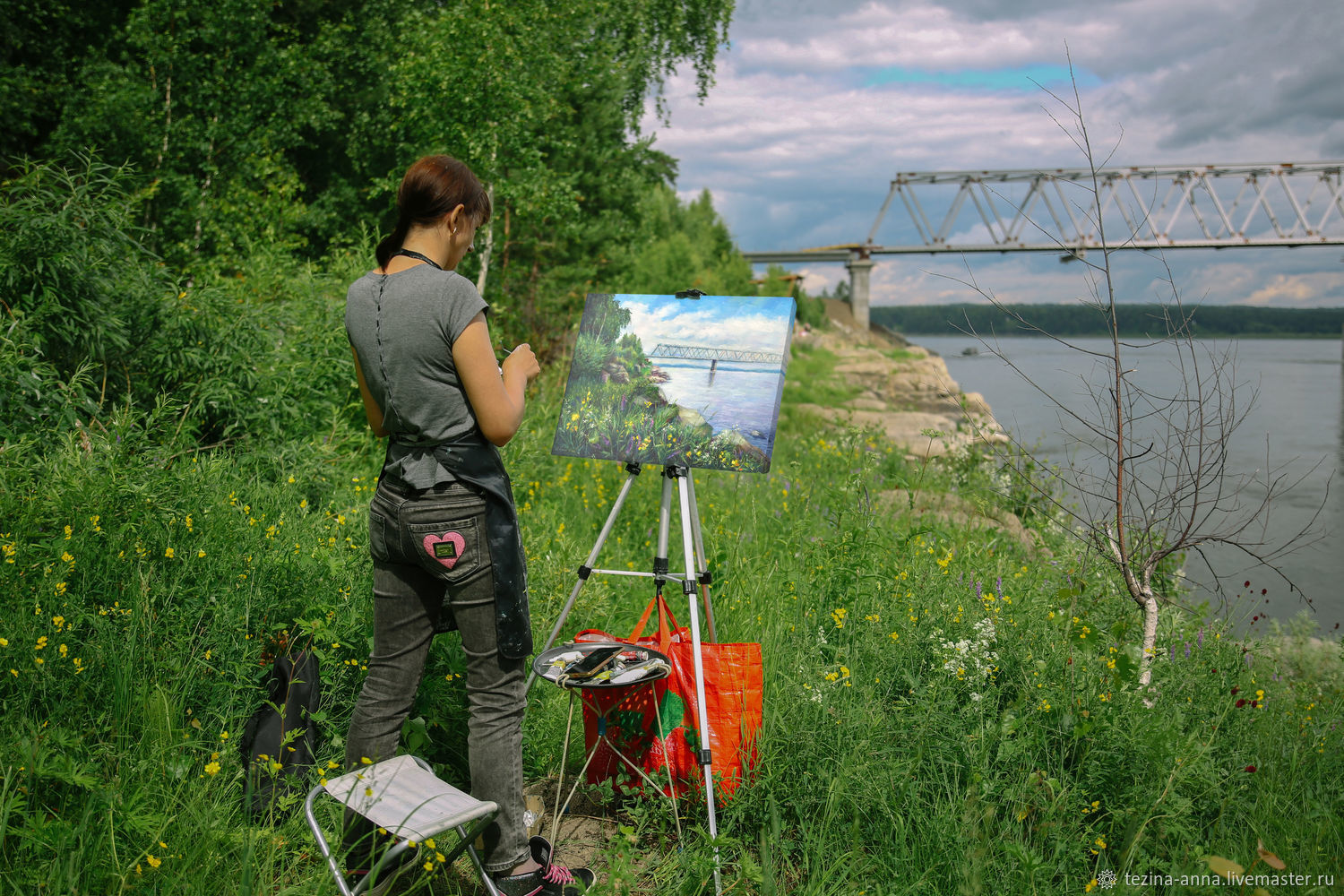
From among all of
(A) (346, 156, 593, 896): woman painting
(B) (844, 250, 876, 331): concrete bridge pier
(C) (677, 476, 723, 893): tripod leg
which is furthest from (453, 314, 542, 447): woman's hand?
(B) (844, 250, 876, 331): concrete bridge pier

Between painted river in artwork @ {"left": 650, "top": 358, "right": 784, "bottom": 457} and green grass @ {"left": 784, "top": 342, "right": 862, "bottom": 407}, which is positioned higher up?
painted river in artwork @ {"left": 650, "top": 358, "right": 784, "bottom": 457}

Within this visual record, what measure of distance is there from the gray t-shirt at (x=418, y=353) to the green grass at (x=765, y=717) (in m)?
1.07

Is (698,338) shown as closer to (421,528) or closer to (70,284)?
(421,528)

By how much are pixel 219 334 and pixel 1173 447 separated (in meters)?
4.96

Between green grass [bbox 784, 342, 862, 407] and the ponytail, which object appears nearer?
the ponytail

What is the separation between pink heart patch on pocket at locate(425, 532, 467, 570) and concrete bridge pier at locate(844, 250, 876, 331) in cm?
4178

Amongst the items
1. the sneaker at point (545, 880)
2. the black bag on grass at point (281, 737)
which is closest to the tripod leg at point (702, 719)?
the sneaker at point (545, 880)

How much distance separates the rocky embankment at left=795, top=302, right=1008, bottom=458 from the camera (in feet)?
24.3

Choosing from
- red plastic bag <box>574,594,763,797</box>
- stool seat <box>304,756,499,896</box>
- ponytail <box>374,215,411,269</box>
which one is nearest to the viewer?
stool seat <box>304,756,499,896</box>

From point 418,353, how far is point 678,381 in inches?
53.0

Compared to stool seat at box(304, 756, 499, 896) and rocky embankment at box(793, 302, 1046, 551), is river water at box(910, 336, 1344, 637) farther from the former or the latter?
stool seat at box(304, 756, 499, 896)

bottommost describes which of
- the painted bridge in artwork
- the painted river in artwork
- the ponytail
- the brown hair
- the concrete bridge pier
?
the painted river in artwork

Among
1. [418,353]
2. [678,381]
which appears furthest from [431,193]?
[678,381]

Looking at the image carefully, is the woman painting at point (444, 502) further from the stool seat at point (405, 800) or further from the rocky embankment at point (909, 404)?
the rocky embankment at point (909, 404)
